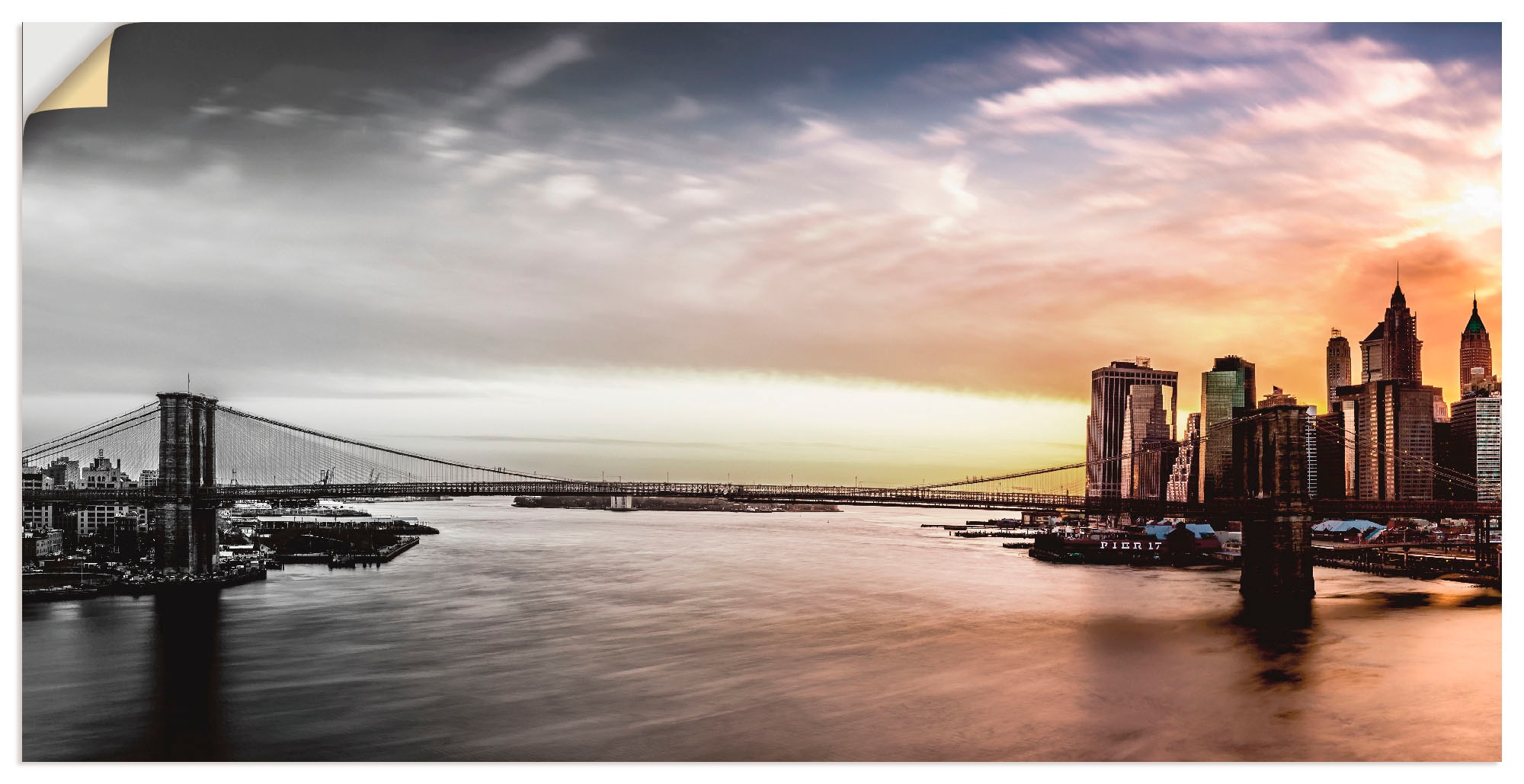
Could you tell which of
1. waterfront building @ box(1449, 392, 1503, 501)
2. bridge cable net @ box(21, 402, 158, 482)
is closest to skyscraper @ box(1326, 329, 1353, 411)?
waterfront building @ box(1449, 392, 1503, 501)

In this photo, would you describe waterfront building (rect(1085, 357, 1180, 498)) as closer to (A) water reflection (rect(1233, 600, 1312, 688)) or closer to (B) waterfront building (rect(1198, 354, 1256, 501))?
(B) waterfront building (rect(1198, 354, 1256, 501))

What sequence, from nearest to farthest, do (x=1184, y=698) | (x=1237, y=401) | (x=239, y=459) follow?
(x=1184, y=698)
(x=1237, y=401)
(x=239, y=459)

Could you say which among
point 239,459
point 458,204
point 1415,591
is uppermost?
point 458,204

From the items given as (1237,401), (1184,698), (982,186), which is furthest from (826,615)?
(982,186)

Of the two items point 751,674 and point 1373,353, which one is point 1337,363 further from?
point 751,674

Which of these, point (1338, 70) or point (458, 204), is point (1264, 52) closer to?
point (1338, 70)

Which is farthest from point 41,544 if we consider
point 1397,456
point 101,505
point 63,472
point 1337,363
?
point 1397,456
